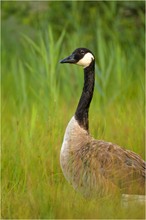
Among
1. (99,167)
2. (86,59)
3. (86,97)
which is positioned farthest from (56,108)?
(99,167)

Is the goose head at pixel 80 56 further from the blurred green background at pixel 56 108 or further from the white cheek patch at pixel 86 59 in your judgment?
the blurred green background at pixel 56 108

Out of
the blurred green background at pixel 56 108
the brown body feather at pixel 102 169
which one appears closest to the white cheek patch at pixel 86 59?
the blurred green background at pixel 56 108

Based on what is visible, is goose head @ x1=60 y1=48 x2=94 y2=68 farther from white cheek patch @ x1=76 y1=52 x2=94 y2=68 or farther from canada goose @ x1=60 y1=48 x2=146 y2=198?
canada goose @ x1=60 y1=48 x2=146 y2=198

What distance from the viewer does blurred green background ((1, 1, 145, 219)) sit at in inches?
172

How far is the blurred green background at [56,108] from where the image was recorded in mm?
4379

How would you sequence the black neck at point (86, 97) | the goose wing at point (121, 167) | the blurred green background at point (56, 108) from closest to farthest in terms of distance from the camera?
the blurred green background at point (56, 108)
the goose wing at point (121, 167)
the black neck at point (86, 97)

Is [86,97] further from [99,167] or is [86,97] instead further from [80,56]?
[99,167]

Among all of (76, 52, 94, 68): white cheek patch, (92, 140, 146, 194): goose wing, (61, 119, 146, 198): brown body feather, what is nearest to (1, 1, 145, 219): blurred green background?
(61, 119, 146, 198): brown body feather

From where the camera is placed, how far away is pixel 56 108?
624 centimetres

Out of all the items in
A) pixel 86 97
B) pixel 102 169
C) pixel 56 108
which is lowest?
pixel 102 169

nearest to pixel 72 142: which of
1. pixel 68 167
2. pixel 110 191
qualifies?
pixel 68 167

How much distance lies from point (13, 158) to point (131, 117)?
1.57 metres

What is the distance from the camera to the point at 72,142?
16.8 feet

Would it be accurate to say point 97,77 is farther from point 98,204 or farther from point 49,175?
point 98,204
